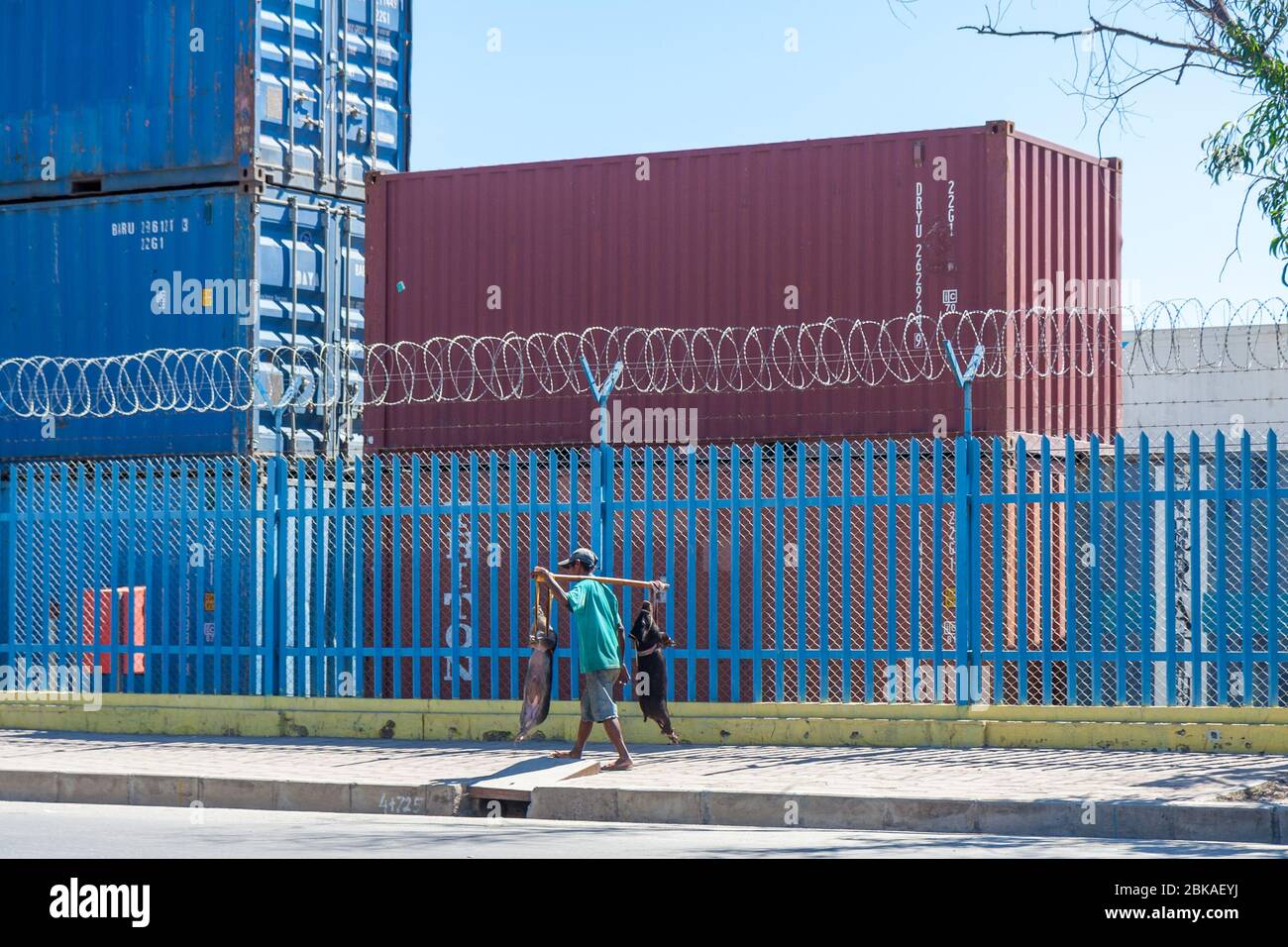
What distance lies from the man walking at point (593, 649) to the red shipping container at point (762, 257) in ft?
12.0

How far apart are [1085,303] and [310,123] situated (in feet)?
22.5

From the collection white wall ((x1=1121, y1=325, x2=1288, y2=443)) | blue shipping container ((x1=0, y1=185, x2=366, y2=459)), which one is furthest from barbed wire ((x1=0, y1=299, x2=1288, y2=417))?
white wall ((x1=1121, y1=325, x2=1288, y2=443))

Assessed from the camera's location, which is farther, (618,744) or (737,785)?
(618,744)

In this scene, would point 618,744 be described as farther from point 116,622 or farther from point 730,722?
point 116,622

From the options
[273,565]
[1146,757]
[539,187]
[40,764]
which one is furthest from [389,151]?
[1146,757]

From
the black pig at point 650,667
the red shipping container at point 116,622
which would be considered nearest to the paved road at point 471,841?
the black pig at point 650,667

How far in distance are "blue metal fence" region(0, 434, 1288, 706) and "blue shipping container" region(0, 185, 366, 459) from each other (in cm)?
62

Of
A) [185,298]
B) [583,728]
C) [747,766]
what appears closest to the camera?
[747,766]

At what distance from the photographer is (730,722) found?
1202 centimetres

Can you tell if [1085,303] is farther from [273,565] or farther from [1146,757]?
[273,565]

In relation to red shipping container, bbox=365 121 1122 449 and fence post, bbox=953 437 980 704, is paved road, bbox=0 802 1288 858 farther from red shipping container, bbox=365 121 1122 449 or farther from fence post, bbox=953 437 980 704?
red shipping container, bbox=365 121 1122 449

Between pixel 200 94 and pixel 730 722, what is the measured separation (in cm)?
762

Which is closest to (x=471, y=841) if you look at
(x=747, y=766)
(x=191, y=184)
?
(x=747, y=766)

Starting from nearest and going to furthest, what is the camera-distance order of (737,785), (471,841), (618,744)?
1. (471,841)
2. (737,785)
3. (618,744)
